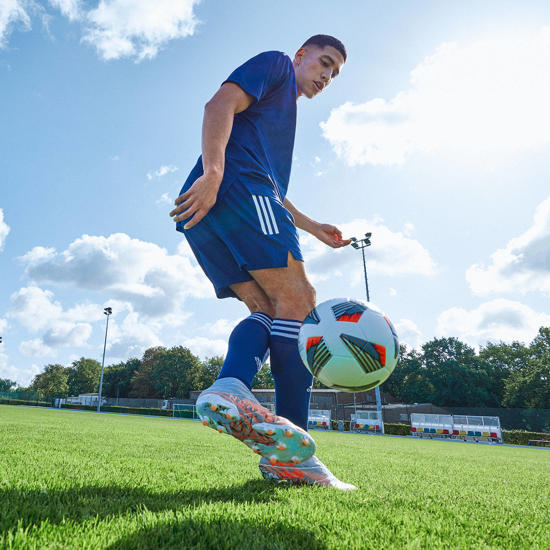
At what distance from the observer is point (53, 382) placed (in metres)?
85.4

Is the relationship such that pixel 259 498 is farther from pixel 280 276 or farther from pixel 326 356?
pixel 280 276

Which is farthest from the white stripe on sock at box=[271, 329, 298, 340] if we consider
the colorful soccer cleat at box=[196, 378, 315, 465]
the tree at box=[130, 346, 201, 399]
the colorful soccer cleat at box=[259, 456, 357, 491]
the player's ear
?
the tree at box=[130, 346, 201, 399]

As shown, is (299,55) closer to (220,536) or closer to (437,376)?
(220,536)

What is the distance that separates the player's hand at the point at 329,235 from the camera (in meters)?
3.81

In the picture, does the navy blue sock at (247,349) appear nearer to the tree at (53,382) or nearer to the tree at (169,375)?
the tree at (169,375)

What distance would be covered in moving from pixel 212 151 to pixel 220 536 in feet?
6.29

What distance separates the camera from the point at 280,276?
2.52 meters

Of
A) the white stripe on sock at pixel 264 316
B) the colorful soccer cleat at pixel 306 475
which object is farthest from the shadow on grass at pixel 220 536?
the white stripe on sock at pixel 264 316

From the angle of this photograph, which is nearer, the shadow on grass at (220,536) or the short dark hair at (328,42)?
the shadow on grass at (220,536)

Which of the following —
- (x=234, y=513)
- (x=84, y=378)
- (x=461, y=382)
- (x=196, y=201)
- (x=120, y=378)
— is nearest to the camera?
(x=234, y=513)

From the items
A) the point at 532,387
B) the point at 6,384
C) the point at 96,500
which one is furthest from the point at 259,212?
the point at 6,384

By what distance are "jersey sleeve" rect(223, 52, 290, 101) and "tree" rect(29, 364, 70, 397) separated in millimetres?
95340

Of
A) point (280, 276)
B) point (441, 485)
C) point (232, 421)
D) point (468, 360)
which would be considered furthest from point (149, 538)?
point (468, 360)

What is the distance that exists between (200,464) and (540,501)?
258 cm
